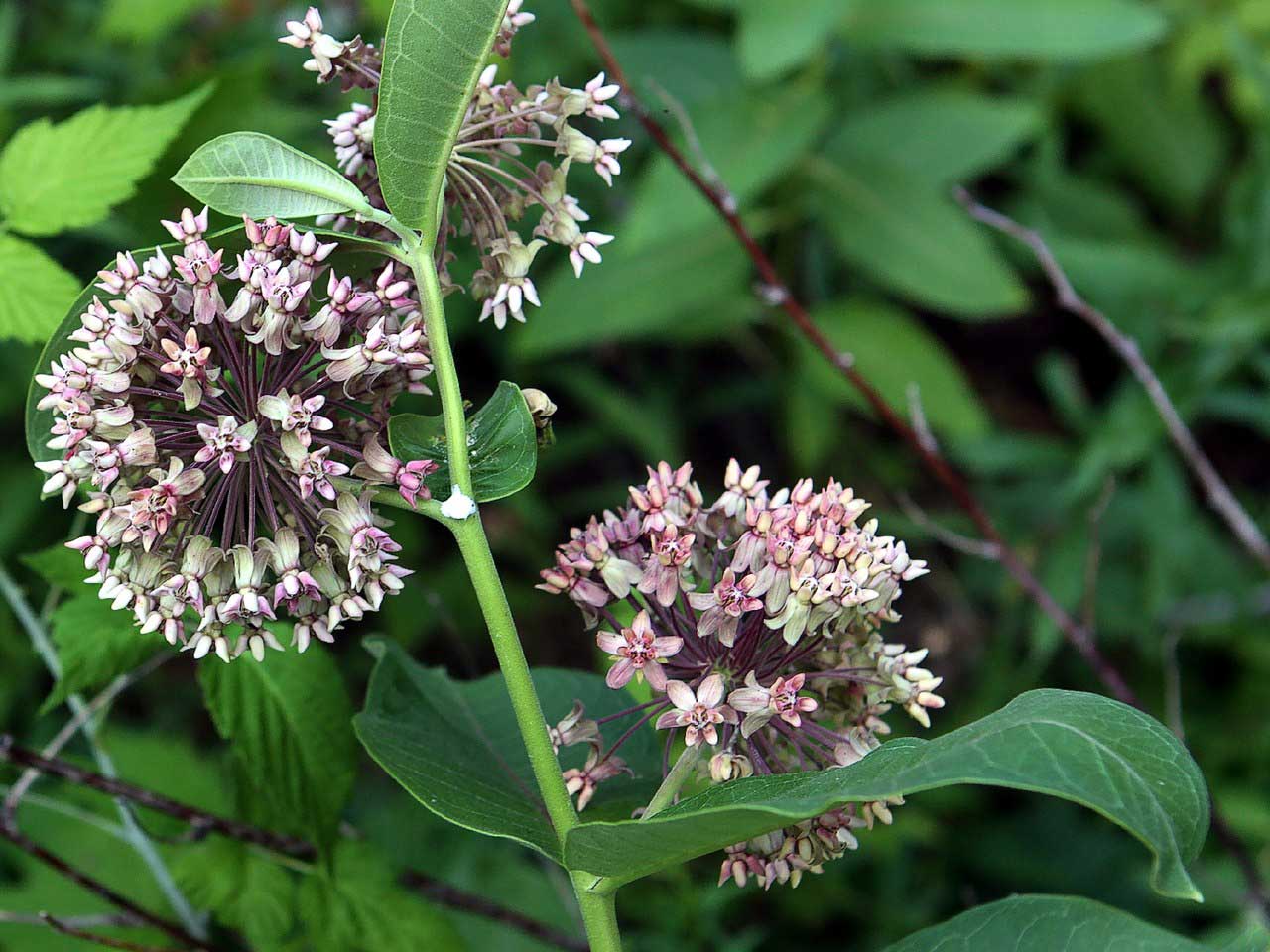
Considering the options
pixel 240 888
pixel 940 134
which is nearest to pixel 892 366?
pixel 940 134

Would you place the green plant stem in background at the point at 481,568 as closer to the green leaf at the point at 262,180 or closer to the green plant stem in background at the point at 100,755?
the green leaf at the point at 262,180

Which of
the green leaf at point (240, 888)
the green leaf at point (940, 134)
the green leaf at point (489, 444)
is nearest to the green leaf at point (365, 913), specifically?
the green leaf at point (240, 888)

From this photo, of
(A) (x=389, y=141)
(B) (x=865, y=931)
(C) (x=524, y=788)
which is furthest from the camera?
(B) (x=865, y=931)

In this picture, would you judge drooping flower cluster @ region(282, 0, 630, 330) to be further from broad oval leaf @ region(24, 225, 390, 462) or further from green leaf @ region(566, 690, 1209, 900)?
green leaf @ region(566, 690, 1209, 900)

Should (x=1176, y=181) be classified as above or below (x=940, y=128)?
below

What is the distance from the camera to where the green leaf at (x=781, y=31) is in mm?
3713

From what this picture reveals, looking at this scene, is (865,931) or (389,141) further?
(865,931)

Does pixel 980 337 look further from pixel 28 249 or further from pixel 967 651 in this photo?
pixel 28 249

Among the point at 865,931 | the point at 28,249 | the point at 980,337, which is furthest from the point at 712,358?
the point at 28,249

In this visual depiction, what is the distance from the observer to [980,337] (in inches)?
232

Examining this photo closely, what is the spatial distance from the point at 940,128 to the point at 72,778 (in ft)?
12.3

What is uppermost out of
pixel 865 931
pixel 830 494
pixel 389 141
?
pixel 389 141

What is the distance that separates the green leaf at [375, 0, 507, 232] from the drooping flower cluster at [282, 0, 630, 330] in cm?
17

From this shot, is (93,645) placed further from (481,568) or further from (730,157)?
(730,157)
